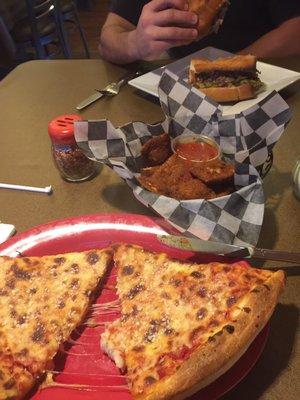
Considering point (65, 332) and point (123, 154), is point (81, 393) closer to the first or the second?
point (65, 332)

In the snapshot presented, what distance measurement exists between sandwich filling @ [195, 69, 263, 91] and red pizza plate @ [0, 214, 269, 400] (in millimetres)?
939

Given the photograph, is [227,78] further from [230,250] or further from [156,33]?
[230,250]

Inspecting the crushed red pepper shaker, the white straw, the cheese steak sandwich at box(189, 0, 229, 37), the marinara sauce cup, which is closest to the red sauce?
the marinara sauce cup

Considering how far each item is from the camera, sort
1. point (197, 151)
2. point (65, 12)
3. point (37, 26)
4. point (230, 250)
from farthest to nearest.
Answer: point (65, 12), point (37, 26), point (197, 151), point (230, 250)

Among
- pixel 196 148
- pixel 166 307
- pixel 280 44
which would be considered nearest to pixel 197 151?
pixel 196 148

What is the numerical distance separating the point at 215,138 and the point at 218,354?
2.49 feet

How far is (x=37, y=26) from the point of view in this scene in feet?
14.3

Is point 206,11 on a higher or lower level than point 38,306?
higher

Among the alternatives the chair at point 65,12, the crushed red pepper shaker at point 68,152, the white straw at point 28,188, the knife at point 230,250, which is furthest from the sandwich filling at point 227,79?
the chair at point 65,12

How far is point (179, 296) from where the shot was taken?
3.28ft

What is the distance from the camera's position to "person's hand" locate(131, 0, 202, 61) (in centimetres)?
194

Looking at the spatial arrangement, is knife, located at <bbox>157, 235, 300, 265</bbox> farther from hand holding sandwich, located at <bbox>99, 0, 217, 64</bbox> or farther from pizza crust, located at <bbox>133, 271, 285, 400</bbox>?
hand holding sandwich, located at <bbox>99, 0, 217, 64</bbox>

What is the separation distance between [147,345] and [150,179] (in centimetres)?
51

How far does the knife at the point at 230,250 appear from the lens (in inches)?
41.5
